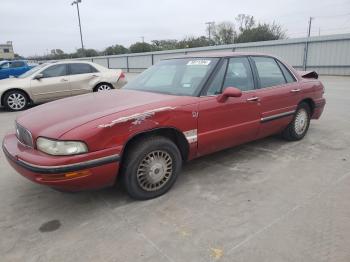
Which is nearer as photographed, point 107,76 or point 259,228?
point 259,228

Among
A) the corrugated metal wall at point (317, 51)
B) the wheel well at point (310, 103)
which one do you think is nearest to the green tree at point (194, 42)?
the corrugated metal wall at point (317, 51)

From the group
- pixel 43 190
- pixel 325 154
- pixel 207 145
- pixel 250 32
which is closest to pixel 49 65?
pixel 43 190

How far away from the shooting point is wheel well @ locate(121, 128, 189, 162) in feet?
10.3

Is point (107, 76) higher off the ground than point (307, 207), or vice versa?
point (107, 76)

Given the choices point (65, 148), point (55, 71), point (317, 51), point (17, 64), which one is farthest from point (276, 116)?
point (317, 51)

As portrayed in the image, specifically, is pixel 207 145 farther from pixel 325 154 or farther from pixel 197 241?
pixel 325 154

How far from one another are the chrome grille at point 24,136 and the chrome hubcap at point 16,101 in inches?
255

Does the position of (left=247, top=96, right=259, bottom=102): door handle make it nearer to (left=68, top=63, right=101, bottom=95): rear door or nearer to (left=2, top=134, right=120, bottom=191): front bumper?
(left=2, top=134, right=120, bottom=191): front bumper

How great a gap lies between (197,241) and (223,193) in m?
0.93

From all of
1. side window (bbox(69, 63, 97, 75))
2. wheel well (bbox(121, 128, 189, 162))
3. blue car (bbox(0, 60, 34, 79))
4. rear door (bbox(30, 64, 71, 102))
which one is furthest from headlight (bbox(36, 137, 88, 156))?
blue car (bbox(0, 60, 34, 79))

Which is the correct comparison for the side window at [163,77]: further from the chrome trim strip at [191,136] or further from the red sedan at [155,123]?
the chrome trim strip at [191,136]

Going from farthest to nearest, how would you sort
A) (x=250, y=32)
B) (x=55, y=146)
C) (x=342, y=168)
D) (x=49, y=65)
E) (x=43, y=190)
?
1. (x=250, y=32)
2. (x=49, y=65)
3. (x=342, y=168)
4. (x=43, y=190)
5. (x=55, y=146)

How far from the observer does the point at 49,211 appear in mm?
3156

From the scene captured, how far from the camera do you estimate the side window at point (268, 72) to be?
4438 millimetres
